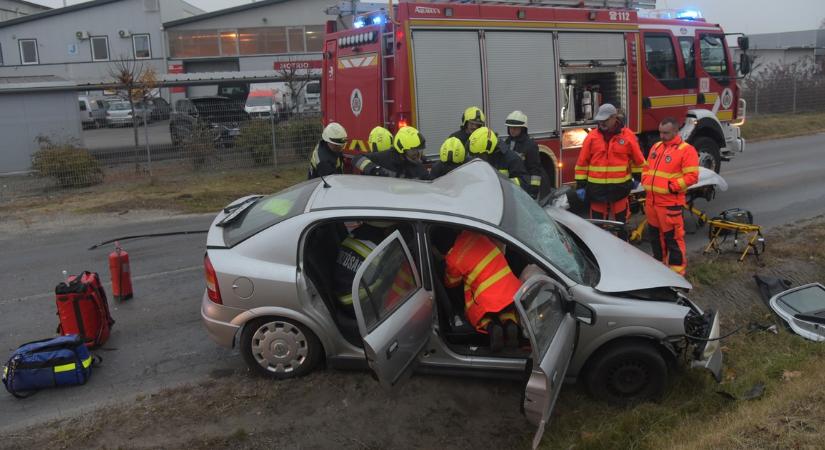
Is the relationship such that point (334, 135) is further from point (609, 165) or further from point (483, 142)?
point (609, 165)

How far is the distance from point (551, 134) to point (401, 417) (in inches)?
244

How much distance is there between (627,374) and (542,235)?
1.04m

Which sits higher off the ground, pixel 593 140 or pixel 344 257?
pixel 593 140

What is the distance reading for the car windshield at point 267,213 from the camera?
4.50 m

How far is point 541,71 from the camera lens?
9.14 metres

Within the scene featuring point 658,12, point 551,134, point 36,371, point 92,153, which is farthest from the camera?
point 92,153

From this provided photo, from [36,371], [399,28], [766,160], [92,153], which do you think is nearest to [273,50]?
[92,153]

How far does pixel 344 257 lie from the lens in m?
4.59

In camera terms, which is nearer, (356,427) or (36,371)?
(356,427)

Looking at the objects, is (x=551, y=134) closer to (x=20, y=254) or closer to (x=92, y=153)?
(x=20, y=254)

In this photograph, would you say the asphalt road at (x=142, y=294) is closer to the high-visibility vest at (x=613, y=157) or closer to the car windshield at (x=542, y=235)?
the high-visibility vest at (x=613, y=157)

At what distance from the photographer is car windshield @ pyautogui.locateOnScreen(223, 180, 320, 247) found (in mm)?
4496

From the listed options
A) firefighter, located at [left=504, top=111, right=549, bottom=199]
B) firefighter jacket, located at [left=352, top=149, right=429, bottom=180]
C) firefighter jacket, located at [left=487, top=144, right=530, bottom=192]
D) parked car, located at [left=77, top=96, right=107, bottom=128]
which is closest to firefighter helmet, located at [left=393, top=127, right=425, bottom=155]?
firefighter jacket, located at [left=352, top=149, right=429, bottom=180]

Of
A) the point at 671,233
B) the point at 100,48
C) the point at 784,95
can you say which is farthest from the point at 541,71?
the point at 100,48
